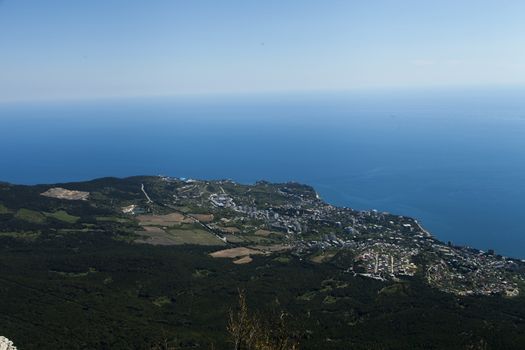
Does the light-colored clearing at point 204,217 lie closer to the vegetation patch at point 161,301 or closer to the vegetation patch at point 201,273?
the vegetation patch at point 201,273

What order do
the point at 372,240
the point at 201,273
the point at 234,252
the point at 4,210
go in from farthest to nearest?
the point at 4,210 → the point at 372,240 → the point at 234,252 → the point at 201,273

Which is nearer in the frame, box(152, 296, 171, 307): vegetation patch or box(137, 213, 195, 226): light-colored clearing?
box(152, 296, 171, 307): vegetation patch

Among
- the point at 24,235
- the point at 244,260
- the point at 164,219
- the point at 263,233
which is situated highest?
the point at 24,235

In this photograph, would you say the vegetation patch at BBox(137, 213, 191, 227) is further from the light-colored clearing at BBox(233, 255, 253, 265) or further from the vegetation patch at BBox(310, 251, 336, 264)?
the vegetation patch at BBox(310, 251, 336, 264)

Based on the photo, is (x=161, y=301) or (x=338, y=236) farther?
(x=338, y=236)

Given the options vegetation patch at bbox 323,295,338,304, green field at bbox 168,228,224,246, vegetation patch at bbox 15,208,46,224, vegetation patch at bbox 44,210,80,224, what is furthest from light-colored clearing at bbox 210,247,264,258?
vegetation patch at bbox 15,208,46,224

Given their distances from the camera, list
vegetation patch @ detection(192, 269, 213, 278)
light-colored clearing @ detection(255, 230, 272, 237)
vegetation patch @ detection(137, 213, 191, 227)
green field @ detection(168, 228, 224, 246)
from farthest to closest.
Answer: vegetation patch @ detection(137, 213, 191, 227) → light-colored clearing @ detection(255, 230, 272, 237) → green field @ detection(168, 228, 224, 246) → vegetation patch @ detection(192, 269, 213, 278)

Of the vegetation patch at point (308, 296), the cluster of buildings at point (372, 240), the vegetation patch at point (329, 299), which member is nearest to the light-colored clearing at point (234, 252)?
the cluster of buildings at point (372, 240)

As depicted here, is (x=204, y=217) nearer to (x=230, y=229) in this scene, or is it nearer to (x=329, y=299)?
(x=230, y=229)

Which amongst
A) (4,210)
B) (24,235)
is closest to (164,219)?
(24,235)

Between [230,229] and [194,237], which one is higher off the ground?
[194,237]

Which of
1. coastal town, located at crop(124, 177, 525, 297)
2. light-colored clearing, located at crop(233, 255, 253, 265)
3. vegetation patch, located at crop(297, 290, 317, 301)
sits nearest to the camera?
vegetation patch, located at crop(297, 290, 317, 301)

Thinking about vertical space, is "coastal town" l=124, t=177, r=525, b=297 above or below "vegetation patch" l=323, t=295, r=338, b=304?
below
